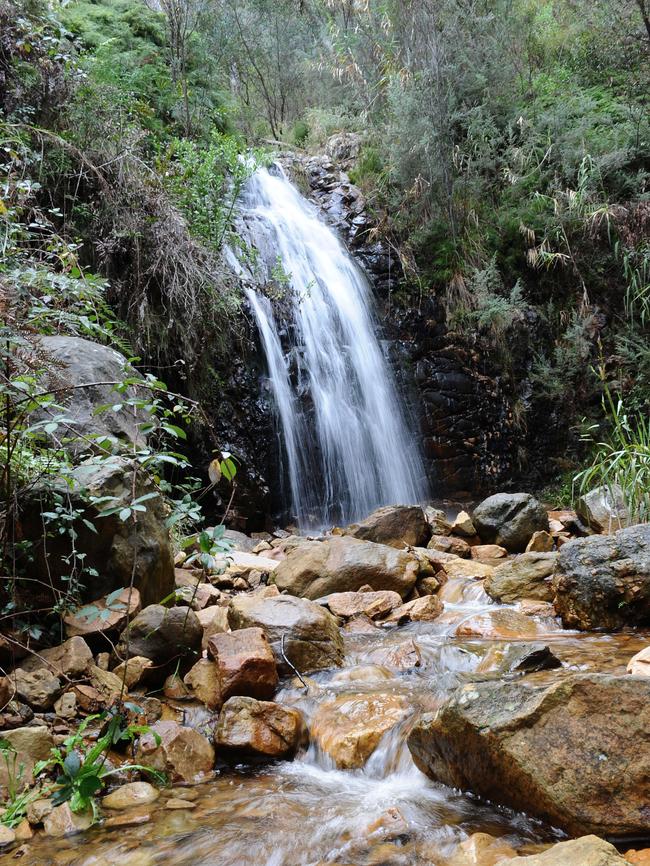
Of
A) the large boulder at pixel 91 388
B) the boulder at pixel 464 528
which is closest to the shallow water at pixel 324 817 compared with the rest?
the large boulder at pixel 91 388

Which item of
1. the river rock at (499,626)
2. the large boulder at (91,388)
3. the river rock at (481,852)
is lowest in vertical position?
Answer: the river rock at (499,626)

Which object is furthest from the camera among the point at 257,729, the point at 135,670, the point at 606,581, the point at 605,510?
the point at 605,510

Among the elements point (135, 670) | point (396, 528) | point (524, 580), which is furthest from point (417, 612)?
point (135, 670)

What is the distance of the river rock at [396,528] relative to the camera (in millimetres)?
5746

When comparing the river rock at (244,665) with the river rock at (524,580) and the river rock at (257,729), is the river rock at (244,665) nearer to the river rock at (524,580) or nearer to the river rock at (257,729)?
the river rock at (257,729)

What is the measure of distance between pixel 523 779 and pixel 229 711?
1.26 metres

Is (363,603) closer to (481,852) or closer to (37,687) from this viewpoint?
(37,687)

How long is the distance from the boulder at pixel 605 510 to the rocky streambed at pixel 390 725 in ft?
3.85

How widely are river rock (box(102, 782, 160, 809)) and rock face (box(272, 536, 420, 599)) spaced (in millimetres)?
2166

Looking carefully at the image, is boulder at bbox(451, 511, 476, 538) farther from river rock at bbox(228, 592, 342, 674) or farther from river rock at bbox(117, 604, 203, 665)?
river rock at bbox(117, 604, 203, 665)

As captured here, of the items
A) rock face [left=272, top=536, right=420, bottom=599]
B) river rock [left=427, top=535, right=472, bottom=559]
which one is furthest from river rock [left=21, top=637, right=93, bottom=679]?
river rock [left=427, top=535, right=472, bottom=559]

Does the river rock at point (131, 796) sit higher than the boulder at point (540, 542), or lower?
higher

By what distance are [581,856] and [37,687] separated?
2.03 m

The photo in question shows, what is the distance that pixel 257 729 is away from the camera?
Answer: 2529mm
